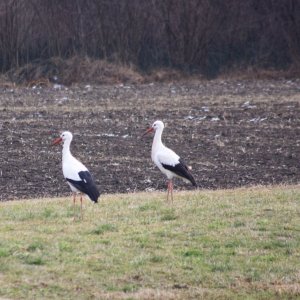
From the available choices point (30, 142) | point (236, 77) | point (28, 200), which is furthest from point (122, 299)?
point (236, 77)

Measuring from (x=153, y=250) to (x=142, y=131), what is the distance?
1231cm

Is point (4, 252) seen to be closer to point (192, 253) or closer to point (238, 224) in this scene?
point (192, 253)

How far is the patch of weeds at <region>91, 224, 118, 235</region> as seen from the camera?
36.3 ft

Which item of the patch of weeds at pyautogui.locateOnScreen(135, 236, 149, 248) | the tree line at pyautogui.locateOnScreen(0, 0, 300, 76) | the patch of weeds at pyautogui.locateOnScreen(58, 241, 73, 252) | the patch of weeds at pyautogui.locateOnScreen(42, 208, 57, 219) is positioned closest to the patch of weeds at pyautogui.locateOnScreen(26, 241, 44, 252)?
the patch of weeds at pyautogui.locateOnScreen(58, 241, 73, 252)

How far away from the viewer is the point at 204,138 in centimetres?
2136

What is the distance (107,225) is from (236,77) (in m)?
28.7

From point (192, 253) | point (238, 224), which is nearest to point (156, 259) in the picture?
point (192, 253)

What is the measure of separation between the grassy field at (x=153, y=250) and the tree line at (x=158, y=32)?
90.6 feet

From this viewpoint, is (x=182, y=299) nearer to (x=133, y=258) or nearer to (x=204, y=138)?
(x=133, y=258)

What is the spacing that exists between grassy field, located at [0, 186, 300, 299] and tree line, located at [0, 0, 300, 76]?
90.6 ft

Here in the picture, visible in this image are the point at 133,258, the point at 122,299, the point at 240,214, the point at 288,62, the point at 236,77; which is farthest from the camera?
the point at 288,62

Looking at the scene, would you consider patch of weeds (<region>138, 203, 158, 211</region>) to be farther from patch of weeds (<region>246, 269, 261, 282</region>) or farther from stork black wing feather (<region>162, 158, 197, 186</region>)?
patch of weeds (<region>246, 269, 261, 282</region>)

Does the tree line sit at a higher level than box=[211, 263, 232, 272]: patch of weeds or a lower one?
lower

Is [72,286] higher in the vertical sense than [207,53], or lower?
higher
